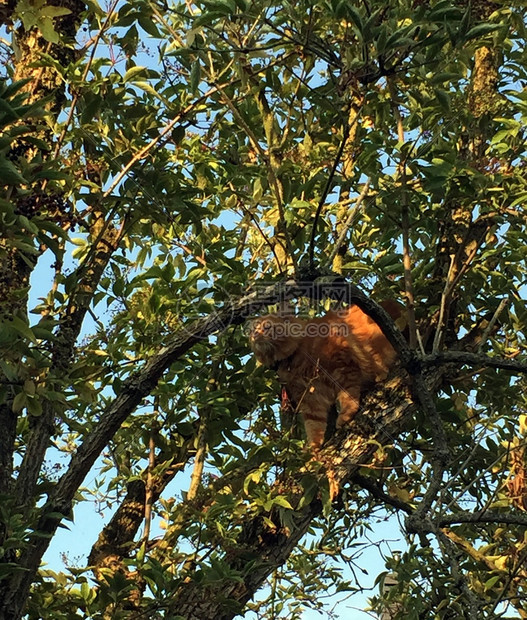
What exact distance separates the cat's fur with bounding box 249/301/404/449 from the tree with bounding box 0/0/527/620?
9.0 inches

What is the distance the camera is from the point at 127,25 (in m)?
3.89

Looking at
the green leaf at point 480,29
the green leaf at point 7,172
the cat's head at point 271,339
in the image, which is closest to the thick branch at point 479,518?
the cat's head at point 271,339

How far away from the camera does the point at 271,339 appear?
17.6 feet

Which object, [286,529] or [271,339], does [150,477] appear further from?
[271,339]

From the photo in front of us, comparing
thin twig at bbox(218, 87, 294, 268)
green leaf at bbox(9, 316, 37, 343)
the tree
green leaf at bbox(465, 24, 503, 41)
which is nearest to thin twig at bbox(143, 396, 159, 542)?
the tree

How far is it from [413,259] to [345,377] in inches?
44.1

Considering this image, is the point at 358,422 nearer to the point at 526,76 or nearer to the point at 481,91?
the point at 481,91

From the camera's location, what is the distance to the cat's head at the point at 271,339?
211 inches

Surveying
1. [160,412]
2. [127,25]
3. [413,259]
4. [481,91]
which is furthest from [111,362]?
[481,91]

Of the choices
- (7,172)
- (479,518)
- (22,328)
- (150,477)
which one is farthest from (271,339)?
(7,172)

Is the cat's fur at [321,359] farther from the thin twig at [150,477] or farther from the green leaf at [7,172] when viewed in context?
the green leaf at [7,172]

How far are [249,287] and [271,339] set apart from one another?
4.21 feet

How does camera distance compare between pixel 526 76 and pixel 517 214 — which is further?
pixel 526 76

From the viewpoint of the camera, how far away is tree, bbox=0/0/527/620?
11.3 feet
